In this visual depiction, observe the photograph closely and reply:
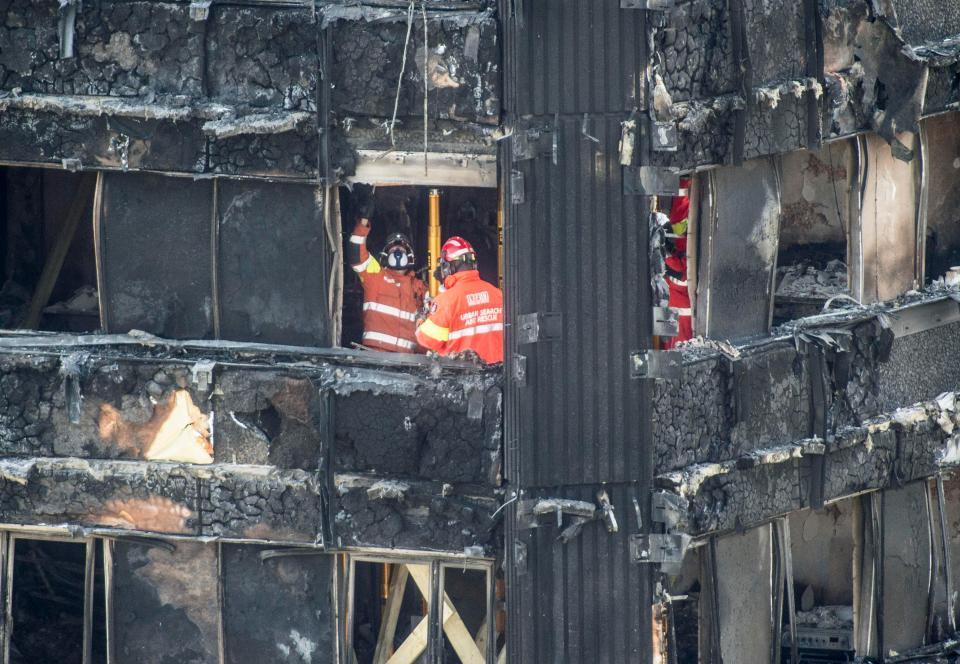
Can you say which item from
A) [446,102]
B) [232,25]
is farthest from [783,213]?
[232,25]

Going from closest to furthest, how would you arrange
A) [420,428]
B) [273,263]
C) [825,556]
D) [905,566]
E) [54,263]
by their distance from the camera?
[420,428] → [273,263] → [54,263] → [905,566] → [825,556]

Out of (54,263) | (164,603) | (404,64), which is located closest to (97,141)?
(54,263)

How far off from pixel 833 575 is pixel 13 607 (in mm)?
6996

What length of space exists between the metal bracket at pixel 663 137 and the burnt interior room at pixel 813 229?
2.86 m

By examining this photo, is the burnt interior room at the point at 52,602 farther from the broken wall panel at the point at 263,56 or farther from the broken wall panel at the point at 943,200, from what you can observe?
the broken wall panel at the point at 943,200

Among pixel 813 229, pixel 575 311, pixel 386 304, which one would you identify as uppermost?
pixel 813 229

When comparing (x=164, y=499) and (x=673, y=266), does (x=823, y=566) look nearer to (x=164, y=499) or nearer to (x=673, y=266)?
(x=673, y=266)

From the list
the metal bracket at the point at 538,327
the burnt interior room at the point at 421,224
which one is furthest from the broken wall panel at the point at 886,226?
the metal bracket at the point at 538,327

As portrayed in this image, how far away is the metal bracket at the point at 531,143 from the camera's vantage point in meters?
12.5

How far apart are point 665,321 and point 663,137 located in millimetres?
1194

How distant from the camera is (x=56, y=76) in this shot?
13.4 meters

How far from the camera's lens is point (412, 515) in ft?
43.9

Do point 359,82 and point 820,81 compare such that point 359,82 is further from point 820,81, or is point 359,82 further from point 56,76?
point 820,81

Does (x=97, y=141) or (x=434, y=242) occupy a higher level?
(x=97, y=141)
